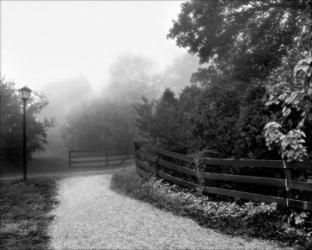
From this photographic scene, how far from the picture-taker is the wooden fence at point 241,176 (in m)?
5.95

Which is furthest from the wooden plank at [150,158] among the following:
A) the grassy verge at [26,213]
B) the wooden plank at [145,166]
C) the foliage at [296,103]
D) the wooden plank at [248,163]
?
the foliage at [296,103]

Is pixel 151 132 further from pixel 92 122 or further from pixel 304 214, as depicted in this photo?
pixel 92 122

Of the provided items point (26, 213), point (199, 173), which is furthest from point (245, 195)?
point (26, 213)

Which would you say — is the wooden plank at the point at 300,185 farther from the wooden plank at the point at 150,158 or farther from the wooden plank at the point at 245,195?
the wooden plank at the point at 150,158

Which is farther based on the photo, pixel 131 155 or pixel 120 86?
pixel 120 86

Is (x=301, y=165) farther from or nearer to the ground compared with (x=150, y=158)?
farther from the ground

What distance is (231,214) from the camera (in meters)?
6.57

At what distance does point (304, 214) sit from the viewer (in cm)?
569

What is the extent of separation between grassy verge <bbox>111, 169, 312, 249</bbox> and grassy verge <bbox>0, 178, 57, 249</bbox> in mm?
2670

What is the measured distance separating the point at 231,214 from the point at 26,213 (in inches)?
196

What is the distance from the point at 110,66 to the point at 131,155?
37.4m

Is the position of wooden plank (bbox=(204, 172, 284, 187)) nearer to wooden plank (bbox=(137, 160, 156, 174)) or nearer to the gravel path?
the gravel path

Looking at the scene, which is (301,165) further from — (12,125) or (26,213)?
(12,125)

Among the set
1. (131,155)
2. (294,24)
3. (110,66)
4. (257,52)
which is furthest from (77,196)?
(110,66)
